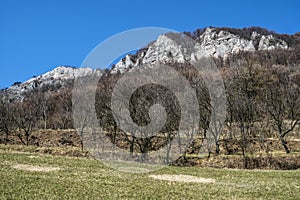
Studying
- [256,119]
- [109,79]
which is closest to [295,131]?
[256,119]

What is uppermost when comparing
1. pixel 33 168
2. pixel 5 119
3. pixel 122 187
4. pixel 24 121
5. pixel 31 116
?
pixel 31 116

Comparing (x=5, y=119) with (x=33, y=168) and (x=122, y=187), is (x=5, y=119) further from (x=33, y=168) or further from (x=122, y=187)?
(x=122, y=187)

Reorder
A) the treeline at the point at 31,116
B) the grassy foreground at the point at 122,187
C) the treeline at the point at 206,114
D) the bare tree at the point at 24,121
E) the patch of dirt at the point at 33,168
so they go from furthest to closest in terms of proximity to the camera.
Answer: the treeline at the point at 31,116, the bare tree at the point at 24,121, the treeline at the point at 206,114, the patch of dirt at the point at 33,168, the grassy foreground at the point at 122,187

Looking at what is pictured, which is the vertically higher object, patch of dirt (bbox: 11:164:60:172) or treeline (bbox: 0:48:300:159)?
treeline (bbox: 0:48:300:159)

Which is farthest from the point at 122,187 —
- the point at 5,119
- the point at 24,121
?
the point at 24,121

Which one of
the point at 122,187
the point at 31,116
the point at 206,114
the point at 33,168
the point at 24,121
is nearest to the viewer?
the point at 122,187

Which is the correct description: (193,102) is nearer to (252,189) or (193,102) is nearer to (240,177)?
(240,177)

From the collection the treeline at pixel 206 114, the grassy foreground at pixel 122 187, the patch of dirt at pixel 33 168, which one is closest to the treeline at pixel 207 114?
the treeline at pixel 206 114

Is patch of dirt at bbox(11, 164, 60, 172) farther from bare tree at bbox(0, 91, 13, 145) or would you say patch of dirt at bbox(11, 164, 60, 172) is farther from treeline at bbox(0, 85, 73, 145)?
bare tree at bbox(0, 91, 13, 145)

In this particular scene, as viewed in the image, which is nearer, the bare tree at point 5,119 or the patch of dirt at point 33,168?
the patch of dirt at point 33,168

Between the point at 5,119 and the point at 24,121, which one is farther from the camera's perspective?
the point at 24,121

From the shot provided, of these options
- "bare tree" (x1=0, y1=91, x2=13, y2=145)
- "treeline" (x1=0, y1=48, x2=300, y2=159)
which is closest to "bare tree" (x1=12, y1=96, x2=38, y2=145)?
"treeline" (x1=0, y1=48, x2=300, y2=159)

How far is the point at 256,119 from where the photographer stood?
53906mm

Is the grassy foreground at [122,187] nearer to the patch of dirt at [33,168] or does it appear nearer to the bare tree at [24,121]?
the patch of dirt at [33,168]
